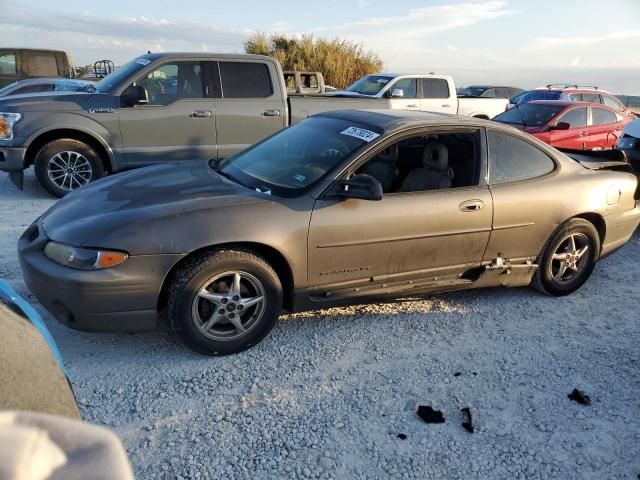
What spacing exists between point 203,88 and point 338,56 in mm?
15781

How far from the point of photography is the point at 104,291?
3.04m

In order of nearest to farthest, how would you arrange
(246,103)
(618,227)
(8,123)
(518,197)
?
1. (518,197)
2. (618,227)
3. (8,123)
4. (246,103)

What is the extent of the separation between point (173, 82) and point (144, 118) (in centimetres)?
68

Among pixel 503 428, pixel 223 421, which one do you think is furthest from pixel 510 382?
pixel 223 421

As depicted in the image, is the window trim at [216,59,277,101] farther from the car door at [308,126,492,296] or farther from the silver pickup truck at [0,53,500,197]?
the car door at [308,126,492,296]

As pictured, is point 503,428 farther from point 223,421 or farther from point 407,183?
point 407,183

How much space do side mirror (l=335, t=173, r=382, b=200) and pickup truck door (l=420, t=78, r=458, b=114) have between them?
31.5ft

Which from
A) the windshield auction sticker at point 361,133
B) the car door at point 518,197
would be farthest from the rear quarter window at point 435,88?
the windshield auction sticker at point 361,133

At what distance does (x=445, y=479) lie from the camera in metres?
2.53

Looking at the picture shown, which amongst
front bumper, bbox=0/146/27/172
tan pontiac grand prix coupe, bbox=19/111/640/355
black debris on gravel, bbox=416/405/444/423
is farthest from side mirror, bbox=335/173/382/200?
front bumper, bbox=0/146/27/172

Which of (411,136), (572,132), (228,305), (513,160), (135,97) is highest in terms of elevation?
(135,97)

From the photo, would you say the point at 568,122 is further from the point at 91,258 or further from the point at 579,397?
the point at 91,258

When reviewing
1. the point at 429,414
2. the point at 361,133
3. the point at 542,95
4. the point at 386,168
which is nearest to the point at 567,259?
the point at 386,168

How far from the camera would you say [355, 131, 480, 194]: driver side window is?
4.02 metres
